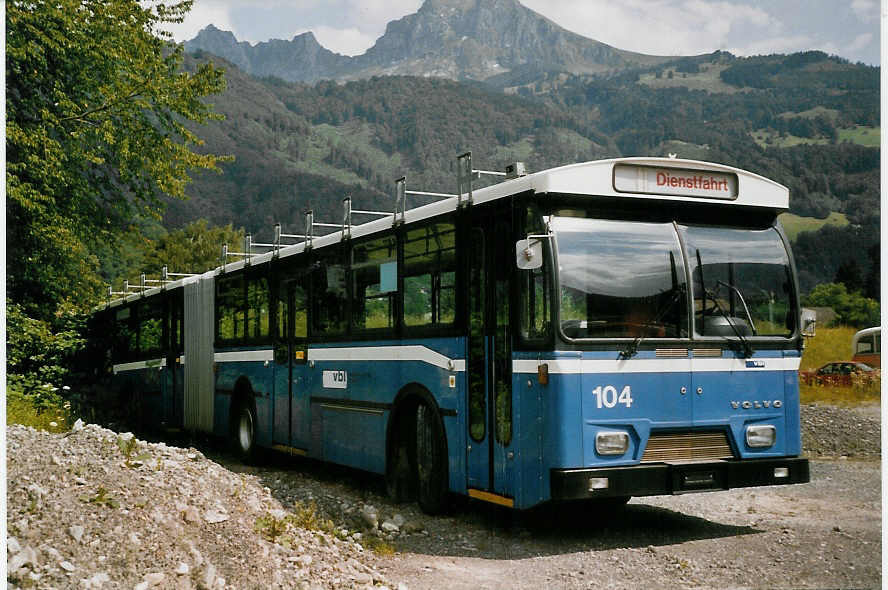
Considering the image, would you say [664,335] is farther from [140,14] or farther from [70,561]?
[140,14]

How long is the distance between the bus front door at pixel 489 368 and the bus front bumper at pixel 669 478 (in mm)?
751

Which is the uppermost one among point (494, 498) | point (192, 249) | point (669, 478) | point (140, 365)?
point (192, 249)

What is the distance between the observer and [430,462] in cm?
1066

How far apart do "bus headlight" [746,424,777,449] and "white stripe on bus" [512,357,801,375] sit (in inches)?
20.2

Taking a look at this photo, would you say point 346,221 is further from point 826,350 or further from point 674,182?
point 826,350

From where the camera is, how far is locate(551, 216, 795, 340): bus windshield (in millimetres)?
8805

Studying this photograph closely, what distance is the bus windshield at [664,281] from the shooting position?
8.80 m

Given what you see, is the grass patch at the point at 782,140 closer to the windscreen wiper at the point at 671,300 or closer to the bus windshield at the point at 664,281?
the bus windshield at the point at 664,281

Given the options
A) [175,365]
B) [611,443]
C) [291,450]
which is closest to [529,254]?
[611,443]

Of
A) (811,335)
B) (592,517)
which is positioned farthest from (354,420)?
(811,335)

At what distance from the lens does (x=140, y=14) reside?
22.7 metres

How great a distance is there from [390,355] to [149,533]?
14.7 ft

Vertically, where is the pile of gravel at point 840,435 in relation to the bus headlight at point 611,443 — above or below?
below

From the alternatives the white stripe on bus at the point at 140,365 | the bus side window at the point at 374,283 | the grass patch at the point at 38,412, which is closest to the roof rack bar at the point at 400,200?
the bus side window at the point at 374,283
